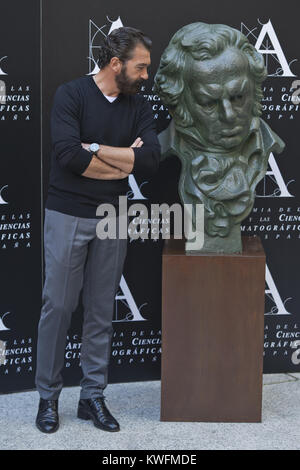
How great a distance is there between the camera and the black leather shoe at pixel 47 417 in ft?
11.2

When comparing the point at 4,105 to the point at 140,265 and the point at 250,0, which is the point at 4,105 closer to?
the point at 140,265

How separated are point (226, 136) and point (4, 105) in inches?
43.9

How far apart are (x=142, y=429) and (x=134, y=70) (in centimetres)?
159

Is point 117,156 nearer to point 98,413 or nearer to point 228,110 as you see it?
point 228,110

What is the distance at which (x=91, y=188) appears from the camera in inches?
129

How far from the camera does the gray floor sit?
331 centimetres

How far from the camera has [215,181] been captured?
11.5 ft

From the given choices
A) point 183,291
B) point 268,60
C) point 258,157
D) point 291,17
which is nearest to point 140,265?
point 183,291

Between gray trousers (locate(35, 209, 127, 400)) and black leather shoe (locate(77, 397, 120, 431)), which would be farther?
black leather shoe (locate(77, 397, 120, 431))

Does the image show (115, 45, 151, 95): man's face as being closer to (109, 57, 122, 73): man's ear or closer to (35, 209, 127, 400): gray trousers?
(109, 57, 122, 73): man's ear

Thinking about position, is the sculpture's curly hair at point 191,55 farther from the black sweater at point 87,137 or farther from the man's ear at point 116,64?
the man's ear at point 116,64

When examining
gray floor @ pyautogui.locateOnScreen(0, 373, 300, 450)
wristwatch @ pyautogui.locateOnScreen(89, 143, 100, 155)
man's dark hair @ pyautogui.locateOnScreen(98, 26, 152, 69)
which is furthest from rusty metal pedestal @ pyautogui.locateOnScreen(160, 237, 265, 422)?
man's dark hair @ pyautogui.locateOnScreen(98, 26, 152, 69)

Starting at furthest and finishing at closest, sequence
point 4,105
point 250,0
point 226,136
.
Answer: point 250,0 → point 4,105 → point 226,136

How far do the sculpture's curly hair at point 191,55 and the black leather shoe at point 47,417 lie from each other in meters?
1.39
